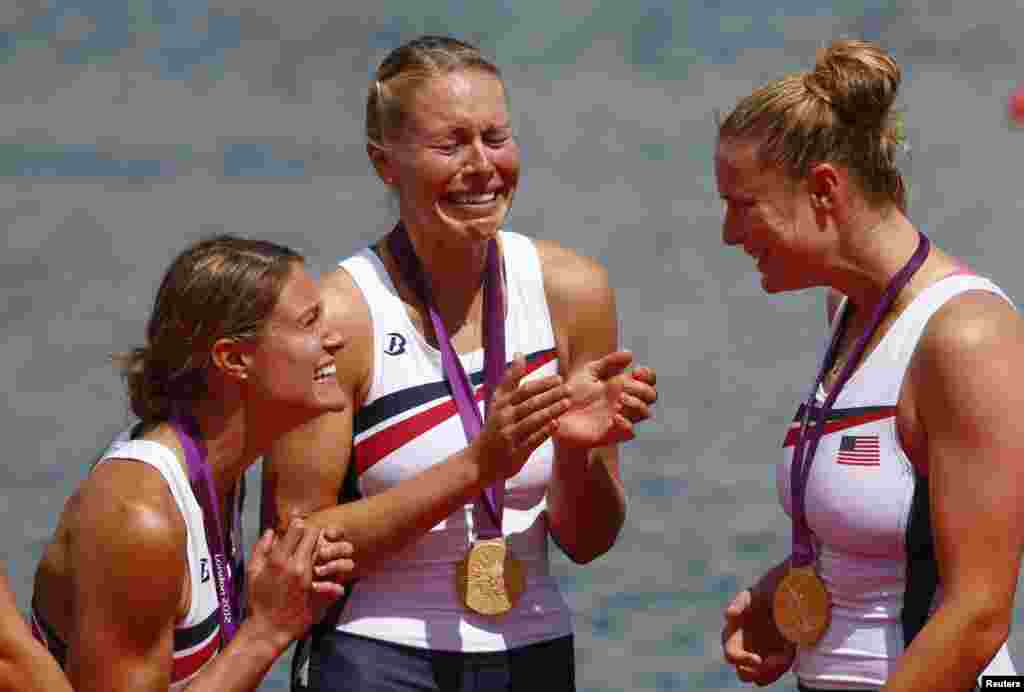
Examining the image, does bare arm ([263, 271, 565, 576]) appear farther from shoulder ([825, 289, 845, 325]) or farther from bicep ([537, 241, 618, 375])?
shoulder ([825, 289, 845, 325])

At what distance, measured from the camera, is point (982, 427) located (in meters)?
2.79

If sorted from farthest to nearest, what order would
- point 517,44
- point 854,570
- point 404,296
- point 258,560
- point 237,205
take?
point 517,44 → point 237,205 → point 404,296 → point 258,560 → point 854,570

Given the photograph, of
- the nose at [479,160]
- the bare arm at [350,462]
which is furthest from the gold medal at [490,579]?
the nose at [479,160]

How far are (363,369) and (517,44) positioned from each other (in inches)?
379

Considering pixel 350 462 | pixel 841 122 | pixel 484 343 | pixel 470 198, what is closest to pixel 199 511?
pixel 350 462

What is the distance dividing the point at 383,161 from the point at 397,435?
0.54 m

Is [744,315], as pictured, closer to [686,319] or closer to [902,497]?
[686,319]

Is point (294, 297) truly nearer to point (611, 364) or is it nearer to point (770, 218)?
point (611, 364)

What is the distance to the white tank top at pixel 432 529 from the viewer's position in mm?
3461

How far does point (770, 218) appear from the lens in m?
3.17

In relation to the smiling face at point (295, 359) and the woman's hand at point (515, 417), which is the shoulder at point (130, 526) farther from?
the woman's hand at point (515, 417)

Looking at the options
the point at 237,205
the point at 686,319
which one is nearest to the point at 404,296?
the point at 686,319

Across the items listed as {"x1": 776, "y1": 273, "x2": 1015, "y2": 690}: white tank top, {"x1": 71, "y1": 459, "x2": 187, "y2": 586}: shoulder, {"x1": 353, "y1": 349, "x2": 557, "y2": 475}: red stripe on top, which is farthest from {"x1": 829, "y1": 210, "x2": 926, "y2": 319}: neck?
{"x1": 71, "y1": 459, "x2": 187, "y2": 586}: shoulder

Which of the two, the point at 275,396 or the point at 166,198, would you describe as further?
the point at 166,198
